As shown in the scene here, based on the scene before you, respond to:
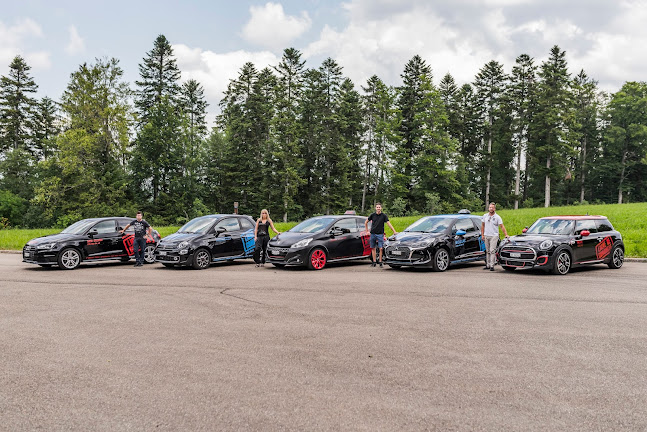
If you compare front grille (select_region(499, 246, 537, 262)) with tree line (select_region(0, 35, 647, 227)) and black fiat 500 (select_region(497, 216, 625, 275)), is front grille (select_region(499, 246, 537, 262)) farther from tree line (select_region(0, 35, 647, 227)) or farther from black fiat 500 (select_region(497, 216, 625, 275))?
tree line (select_region(0, 35, 647, 227))

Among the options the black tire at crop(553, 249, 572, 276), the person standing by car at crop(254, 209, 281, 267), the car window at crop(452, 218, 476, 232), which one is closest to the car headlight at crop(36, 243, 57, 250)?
the person standing by car at crop(254, 209, 281, 267)

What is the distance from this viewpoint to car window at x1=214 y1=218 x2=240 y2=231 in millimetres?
16219

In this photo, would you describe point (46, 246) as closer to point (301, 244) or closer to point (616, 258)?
point (301, 244)

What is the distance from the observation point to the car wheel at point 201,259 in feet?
49.7

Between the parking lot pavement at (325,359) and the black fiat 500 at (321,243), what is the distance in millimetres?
3996

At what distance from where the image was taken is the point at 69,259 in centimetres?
1552

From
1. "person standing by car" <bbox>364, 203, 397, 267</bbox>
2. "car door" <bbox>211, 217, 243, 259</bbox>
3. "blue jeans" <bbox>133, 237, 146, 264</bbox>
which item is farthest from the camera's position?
"blue jeans" <bbox>133, 237, 146, 264</bbox>

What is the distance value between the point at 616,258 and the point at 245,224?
11.4m

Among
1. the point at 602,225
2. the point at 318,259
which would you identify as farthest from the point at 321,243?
the point at 602,225

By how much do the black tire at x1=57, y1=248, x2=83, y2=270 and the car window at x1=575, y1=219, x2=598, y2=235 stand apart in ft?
48.3

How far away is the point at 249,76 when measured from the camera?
59188 mm

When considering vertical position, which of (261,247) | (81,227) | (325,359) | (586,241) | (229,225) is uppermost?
(229,225)

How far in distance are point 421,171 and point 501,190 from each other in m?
16.8

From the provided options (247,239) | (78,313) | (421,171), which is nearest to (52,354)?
(78,313)
